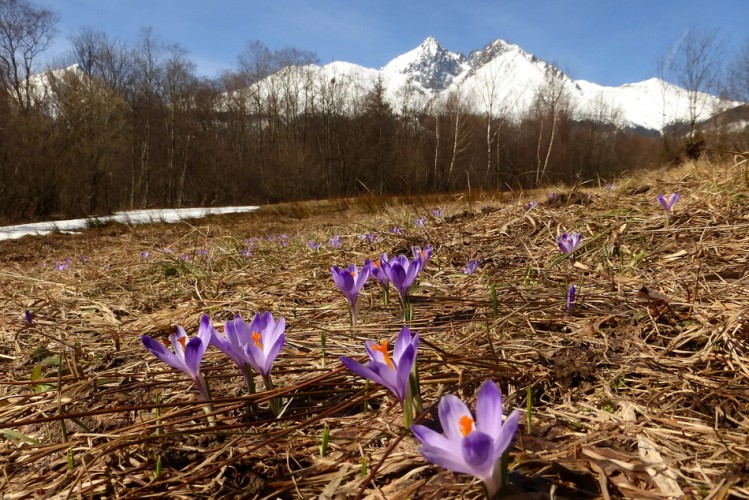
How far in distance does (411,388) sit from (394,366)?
70 mm

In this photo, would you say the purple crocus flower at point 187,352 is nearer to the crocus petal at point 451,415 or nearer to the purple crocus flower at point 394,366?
the purple crocus flower at point 394,366

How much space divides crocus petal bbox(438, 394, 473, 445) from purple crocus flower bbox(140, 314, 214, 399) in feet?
1.93

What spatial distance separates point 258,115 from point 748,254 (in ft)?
131

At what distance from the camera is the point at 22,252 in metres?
6.86

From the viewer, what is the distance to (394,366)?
0.81m

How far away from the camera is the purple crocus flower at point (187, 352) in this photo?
0.94 metres

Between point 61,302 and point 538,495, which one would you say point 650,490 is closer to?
point 538,495

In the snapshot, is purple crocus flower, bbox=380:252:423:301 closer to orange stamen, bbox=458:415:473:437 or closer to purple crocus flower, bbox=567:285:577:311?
purple crocus flower, bbox=567:285:577:311

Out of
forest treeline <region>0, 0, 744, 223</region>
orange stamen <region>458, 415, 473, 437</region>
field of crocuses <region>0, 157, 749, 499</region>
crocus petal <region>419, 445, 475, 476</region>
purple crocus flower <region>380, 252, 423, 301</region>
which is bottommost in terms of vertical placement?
field of crocuses <region>0, 157, 749, 499</region>

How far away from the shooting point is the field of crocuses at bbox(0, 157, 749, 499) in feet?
2.44

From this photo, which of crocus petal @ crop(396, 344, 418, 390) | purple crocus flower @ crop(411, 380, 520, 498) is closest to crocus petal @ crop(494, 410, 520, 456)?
purple crocus flower @ crop(411, 380, 520, 498)

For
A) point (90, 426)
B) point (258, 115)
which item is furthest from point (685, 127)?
point (90, 426)

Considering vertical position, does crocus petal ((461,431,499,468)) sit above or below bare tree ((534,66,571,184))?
below

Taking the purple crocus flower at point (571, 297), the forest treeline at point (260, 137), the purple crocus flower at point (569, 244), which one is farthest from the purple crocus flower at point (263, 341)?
the forest treeline at point (260, 137)
